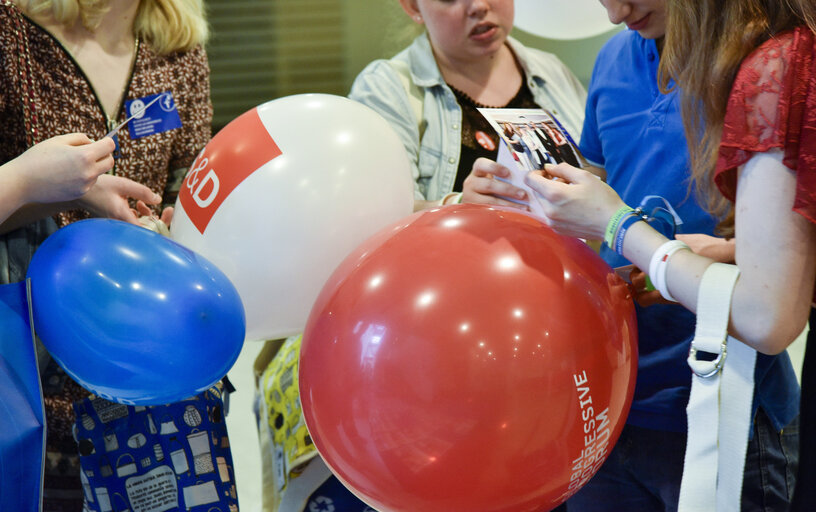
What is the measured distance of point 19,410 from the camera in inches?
50.2

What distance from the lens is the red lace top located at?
0.98 metres

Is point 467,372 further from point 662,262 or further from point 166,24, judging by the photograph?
point 166,24

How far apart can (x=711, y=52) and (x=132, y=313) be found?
0.91 meters

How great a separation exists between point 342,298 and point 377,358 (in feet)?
0.40

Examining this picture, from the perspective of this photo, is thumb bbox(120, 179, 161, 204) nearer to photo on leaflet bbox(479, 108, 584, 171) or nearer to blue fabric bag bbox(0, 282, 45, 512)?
blue fabric bag bbox(0, 282, 45, 512)

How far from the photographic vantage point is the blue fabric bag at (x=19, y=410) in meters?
1.26

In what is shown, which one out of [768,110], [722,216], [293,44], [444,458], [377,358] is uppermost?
[768,110]

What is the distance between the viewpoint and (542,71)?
84.5 inches

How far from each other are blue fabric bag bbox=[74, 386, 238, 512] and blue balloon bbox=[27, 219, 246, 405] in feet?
0.85

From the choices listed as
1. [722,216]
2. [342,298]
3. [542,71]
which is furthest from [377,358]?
[542,71]

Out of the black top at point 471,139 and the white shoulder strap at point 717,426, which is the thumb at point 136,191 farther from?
the white shoulder strap at point 717,426

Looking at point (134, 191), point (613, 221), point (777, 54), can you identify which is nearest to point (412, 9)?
point (134, 191)

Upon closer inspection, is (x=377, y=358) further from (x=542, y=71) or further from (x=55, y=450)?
(x=542, y=71)

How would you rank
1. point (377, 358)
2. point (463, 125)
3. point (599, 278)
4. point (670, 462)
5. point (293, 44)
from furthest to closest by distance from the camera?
point (293, 44)
point (463, 125)
point (670, 462)
point (599, 278)
point (377, 358)
